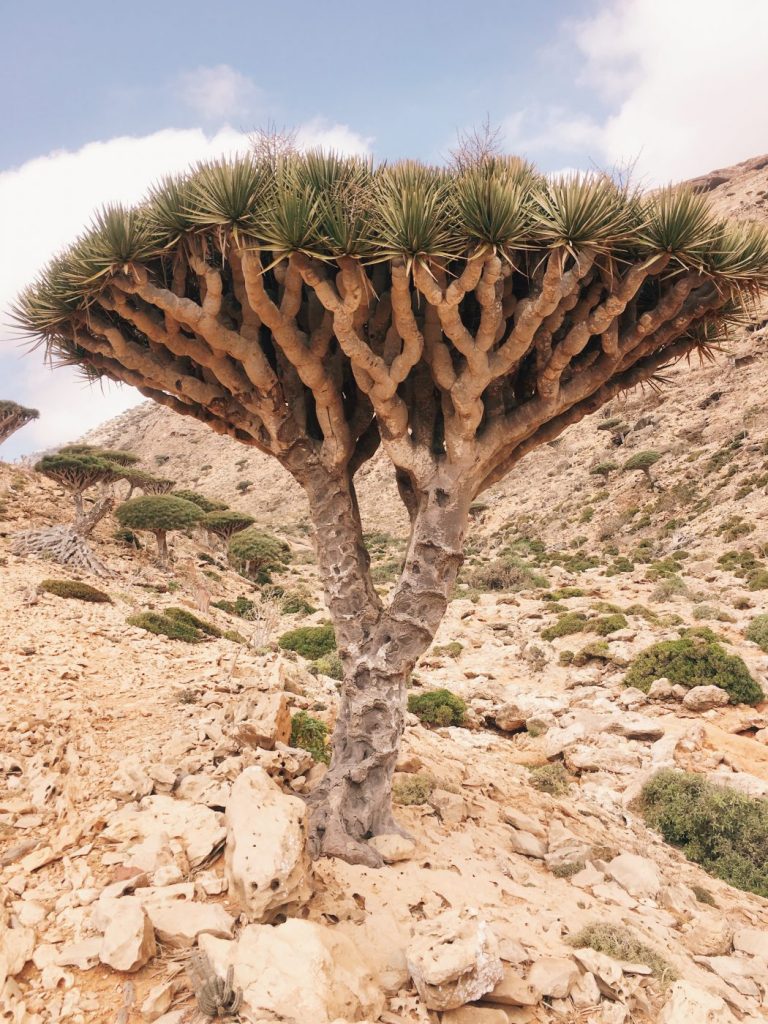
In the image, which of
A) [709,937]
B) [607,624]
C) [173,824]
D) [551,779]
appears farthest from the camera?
[607,624]

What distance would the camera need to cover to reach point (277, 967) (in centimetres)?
292

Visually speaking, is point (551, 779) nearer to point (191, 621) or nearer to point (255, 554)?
point (191, 621)

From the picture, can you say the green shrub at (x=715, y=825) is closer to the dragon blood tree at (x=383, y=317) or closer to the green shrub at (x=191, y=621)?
the dragon blood tree at (x=383, y=317)

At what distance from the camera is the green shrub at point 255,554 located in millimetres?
27766

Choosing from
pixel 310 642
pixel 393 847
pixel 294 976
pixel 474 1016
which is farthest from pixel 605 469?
pixel 294 976

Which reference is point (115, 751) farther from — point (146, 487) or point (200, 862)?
point (146, 487)

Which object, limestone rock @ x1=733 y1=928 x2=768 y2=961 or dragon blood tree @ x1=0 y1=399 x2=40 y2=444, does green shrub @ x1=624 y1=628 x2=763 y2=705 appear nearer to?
limestone rock @ x1=733 y1=928 x2=768 y2=961

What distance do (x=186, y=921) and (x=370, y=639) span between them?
8.47 feet

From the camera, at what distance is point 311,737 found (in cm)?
686

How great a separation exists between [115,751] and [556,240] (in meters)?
6.18

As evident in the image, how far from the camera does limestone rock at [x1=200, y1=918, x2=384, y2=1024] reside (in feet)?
9.04

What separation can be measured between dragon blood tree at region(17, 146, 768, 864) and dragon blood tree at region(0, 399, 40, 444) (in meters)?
23.0

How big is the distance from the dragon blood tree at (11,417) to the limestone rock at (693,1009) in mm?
28955

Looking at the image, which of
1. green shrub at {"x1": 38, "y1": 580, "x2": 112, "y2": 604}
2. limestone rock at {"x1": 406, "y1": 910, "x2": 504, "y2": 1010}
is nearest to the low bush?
green shrub at {"x1": 38, "y1": 580, "x2": 112, "y2": 604}
